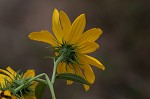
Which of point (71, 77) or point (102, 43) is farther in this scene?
point (102, 43)

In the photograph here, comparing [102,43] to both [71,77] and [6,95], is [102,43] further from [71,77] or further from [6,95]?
[6,95]

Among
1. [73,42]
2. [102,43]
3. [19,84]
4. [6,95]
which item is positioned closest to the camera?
[6,95]

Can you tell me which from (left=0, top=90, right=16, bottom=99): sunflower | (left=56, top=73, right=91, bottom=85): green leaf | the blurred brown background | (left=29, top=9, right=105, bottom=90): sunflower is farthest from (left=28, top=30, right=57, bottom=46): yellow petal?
the blurred brown background

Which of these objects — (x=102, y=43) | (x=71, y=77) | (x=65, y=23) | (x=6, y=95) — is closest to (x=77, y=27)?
(x=65, y=23)

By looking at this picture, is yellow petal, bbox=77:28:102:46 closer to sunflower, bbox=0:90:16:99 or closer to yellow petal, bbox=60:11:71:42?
yellow petal, bbox=60:11:71:42

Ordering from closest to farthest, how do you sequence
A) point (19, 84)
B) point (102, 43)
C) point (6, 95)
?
1. point (6, 95)
2. point (19, 84)
3. point (102, 43)

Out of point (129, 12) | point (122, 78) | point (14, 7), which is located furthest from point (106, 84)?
point (14, 7)

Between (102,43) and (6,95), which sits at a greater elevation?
(6,95)

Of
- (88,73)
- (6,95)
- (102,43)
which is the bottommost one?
(102,43)
